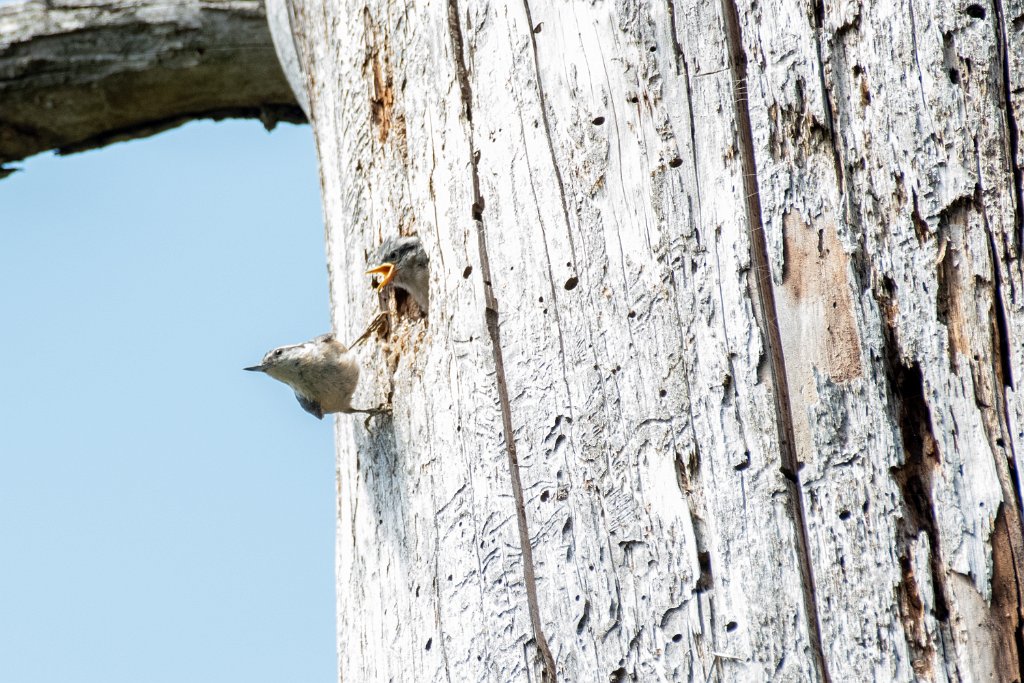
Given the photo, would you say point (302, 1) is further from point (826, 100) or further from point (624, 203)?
point (826, 100)

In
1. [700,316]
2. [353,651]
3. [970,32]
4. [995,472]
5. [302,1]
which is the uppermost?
[302,1]

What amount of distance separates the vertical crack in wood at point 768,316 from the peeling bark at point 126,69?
214 cm

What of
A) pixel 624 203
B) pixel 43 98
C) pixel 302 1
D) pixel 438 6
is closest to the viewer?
pixel 624 203

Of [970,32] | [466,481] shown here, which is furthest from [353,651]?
[970,32]

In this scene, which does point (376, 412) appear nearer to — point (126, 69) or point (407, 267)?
point (407, 267)

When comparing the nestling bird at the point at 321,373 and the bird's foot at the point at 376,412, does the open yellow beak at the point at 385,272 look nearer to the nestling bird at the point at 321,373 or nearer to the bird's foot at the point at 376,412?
the nestling bird at the point at 321,373

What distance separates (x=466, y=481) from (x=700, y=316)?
51 cm

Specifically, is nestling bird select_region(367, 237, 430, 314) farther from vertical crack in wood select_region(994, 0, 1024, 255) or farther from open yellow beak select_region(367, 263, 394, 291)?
vertical crack in wood select_region(994, 0, 1024, 255)

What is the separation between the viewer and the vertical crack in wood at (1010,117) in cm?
152

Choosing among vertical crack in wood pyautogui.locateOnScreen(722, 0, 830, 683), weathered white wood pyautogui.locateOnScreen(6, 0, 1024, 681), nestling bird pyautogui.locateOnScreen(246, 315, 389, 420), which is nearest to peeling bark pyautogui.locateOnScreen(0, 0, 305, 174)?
nestling bird pyautogui.locateOnScreen(246, 315, 389, 420)

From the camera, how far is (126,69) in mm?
3443

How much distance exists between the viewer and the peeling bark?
11.1 feet

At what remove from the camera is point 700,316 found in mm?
1609

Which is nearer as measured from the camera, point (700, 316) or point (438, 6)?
point (700, 316)
